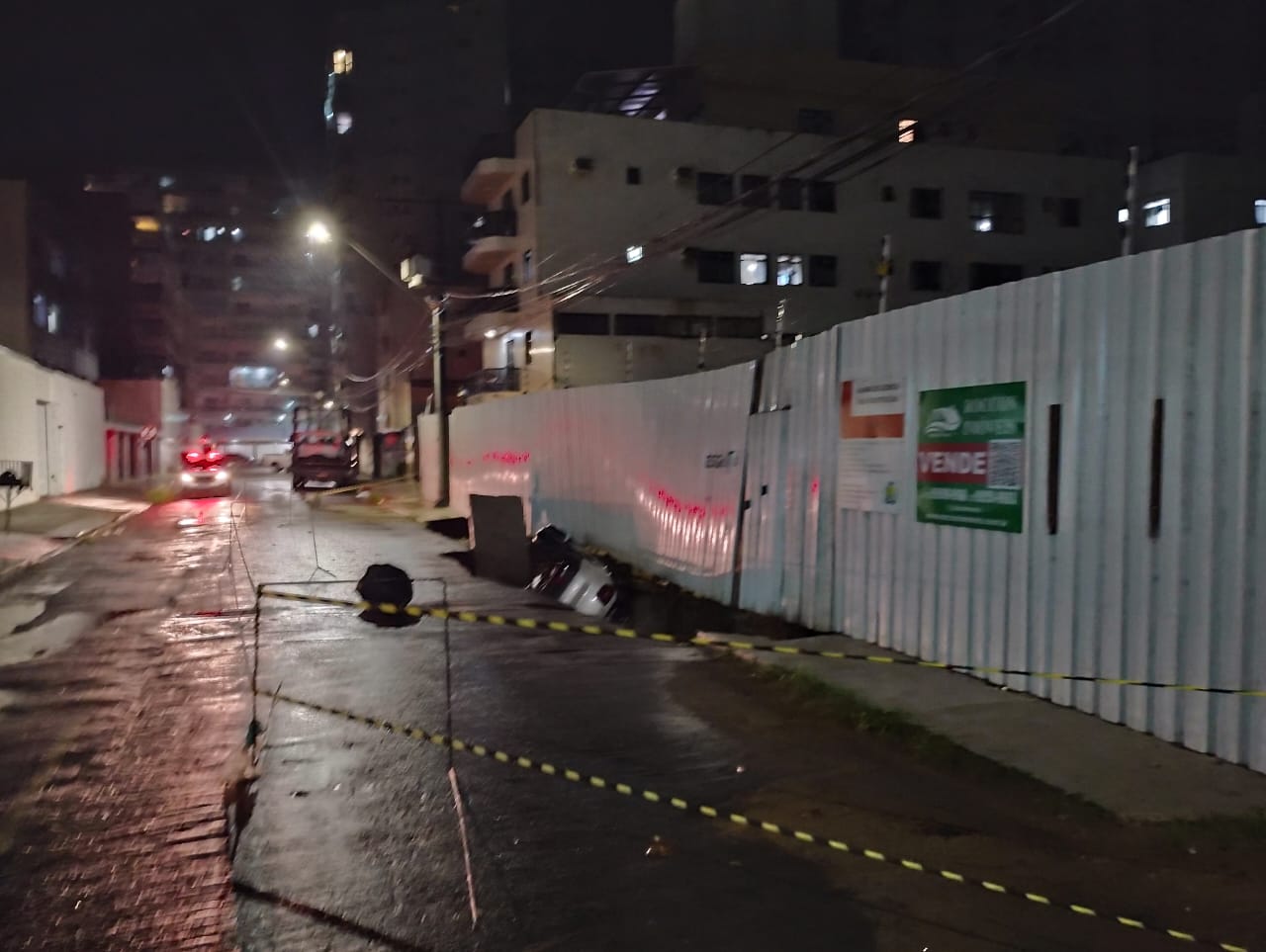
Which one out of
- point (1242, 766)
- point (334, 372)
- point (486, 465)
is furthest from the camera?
point (334, 372)

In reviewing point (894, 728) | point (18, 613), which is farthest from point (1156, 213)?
point (18, 613)

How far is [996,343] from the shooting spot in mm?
7488

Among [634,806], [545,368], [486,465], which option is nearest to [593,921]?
[634,806]

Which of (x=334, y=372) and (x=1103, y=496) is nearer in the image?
(x=1103, y=496)

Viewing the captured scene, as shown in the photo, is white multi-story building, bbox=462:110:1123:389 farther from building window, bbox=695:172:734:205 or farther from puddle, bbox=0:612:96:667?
puddle, bbox=0:612:96:667

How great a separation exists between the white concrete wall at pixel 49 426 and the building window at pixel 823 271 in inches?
1080

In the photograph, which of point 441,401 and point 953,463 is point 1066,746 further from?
point 441,401

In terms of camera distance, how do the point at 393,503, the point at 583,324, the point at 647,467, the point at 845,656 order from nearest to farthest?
the point at 845,656, the point at 647,467, the point at 393,503, the point at 583,324

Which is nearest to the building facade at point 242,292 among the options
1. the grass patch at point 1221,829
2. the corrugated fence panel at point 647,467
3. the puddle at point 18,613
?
the corrugated fence panel at point 647,467

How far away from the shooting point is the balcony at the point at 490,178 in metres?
40.8

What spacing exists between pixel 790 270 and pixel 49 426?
2678cm

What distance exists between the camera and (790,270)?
135 feet

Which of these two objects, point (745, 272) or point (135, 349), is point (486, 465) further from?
point (135, 349)

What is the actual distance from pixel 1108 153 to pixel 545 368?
32496 millimetres
